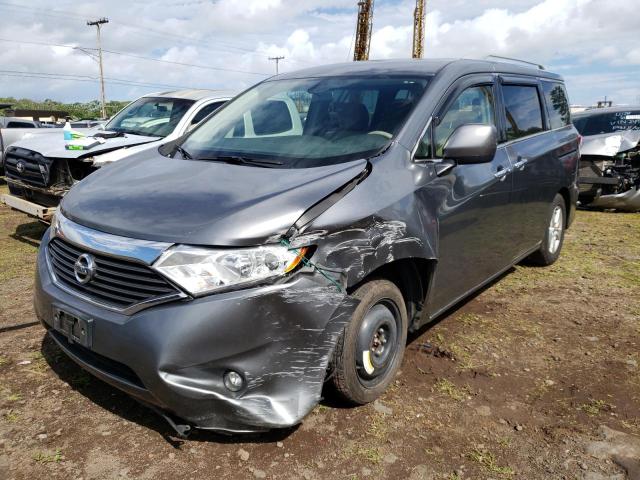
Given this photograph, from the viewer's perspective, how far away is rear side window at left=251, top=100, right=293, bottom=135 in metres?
3.52

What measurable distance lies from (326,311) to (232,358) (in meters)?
0.45

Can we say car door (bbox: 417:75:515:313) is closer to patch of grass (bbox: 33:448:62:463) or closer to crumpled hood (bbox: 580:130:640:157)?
patch of grass (bbox: 33:448:62:463)

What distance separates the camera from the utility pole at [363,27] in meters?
41.2

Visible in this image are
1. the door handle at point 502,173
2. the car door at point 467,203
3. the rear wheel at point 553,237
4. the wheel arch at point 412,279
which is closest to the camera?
the wheel arch at point 412,279

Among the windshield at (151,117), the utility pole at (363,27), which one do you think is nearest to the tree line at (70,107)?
the utility pole at (363,27)

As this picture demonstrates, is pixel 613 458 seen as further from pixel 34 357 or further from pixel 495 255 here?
pixel 34 357

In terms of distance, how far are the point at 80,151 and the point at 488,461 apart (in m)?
5.17

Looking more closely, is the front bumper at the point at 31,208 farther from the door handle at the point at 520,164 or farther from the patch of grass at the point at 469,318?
the door handle at the point at 520,164

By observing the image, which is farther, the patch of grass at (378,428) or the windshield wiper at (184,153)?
the windshield wiper at (184,153)

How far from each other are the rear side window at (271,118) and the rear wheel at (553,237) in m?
2.93

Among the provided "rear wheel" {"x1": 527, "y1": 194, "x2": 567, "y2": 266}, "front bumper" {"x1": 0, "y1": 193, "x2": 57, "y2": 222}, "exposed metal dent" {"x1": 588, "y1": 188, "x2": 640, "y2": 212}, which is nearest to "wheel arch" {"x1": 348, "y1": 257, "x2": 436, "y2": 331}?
"rear wheel" {"x1": 527, "y1": 194, "x2": 567, "y2": 266}

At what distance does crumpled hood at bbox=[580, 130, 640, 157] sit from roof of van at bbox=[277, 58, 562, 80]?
5.51m

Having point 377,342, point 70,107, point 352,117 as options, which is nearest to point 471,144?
point 352,117

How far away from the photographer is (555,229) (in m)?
5.57
